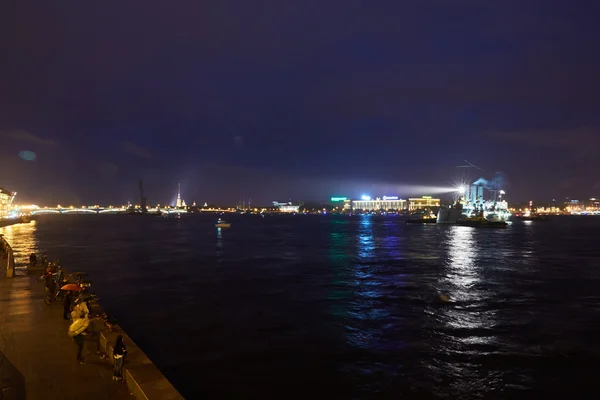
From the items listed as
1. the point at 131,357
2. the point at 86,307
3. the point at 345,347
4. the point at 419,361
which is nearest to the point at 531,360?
the point at 419,361

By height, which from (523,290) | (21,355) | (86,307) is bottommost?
(523,290)

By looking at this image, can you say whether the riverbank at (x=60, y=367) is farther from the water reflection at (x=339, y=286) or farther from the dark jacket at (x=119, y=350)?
the water reflection at (x=339, y=286)

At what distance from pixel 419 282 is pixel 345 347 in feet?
48.1

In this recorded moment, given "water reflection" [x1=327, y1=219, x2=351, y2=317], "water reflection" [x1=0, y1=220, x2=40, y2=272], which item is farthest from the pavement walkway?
"water reflection" [x1=0, y1=220, x2=40, y2=272]

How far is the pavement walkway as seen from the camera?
300 inches

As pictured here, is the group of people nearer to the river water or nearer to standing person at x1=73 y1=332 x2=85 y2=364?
standing person at x1=73 y1=332 x2=85 y2=364

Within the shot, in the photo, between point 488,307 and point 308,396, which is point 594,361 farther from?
point 308,396

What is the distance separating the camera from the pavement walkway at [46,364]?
7625 millimetres

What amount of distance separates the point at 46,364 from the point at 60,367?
1.36 ft

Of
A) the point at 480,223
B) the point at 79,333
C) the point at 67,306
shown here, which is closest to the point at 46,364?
the point at 79,333

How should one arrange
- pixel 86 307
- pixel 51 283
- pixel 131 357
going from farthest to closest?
pixel 51 283, pixel 86 307, pixel 131 357

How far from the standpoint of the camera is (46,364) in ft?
29.0

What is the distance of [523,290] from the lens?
84.9 ft

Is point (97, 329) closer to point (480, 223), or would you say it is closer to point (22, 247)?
point (22, 247)
